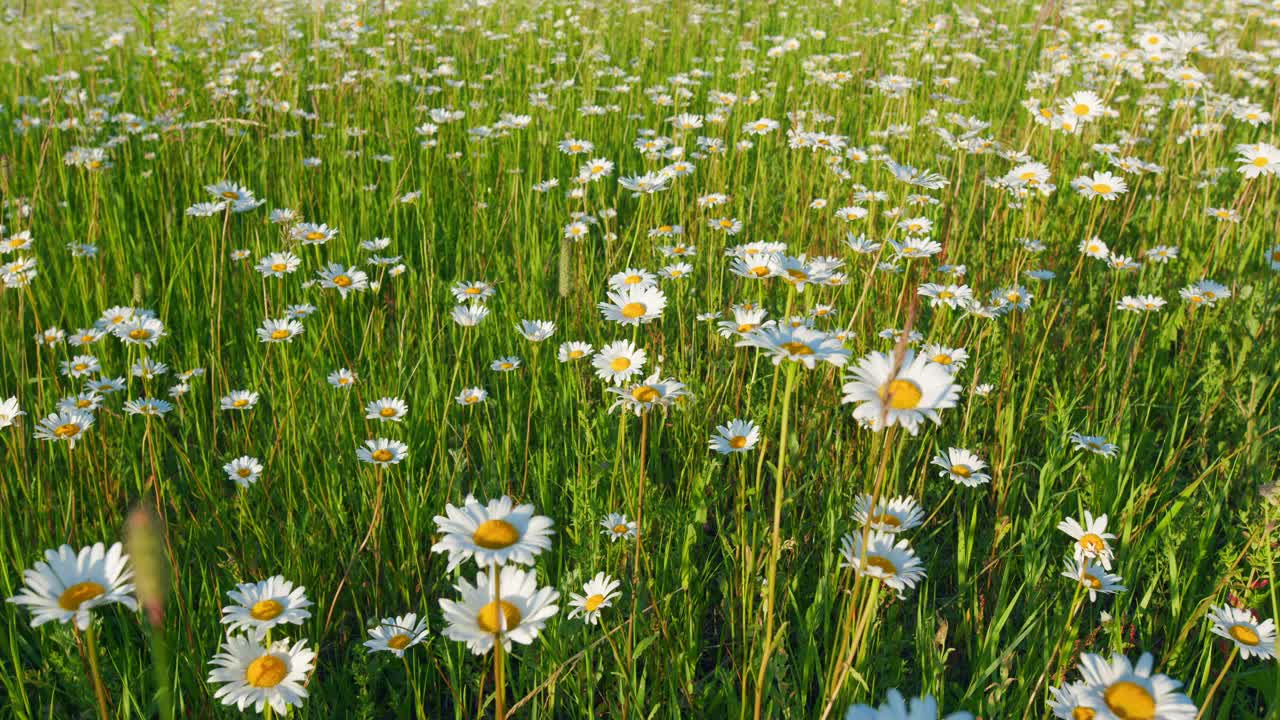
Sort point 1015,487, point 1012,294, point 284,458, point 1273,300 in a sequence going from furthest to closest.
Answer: point 1273,300 → point 1012,294 → point 1015,487 → point 284,458

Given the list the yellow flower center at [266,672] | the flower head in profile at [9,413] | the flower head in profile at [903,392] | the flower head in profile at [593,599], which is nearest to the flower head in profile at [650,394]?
the flower head in profile at [593,599]

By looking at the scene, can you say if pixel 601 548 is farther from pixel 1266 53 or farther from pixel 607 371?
pixel 1266 53

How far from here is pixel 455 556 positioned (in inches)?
39.3

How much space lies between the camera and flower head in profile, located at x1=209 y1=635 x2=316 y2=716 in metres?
1.02

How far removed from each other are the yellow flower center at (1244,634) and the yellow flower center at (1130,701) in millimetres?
447

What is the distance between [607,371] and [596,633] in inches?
20.8

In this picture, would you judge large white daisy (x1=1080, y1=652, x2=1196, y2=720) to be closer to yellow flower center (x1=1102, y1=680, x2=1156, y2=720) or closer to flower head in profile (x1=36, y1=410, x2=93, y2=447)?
yellow flower center (x1=1102, y1=680, x2=1156, y2=720)

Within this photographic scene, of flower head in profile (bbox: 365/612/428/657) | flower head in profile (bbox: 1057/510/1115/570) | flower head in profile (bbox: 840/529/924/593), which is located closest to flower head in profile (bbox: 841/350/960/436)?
flower head in profile (bbox: 840/529/924/593)

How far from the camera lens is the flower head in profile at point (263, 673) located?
3.34ft

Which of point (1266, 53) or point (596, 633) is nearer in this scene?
point (596, 633)

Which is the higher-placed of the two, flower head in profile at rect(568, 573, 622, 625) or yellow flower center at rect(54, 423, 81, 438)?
yellow flower center at rect(54, 423, 81, 438)

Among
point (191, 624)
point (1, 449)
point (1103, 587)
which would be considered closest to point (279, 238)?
point (1, 449)

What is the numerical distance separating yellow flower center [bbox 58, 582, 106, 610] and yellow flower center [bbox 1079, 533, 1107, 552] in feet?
5.09

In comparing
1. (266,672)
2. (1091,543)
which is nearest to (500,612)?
(266,672)
